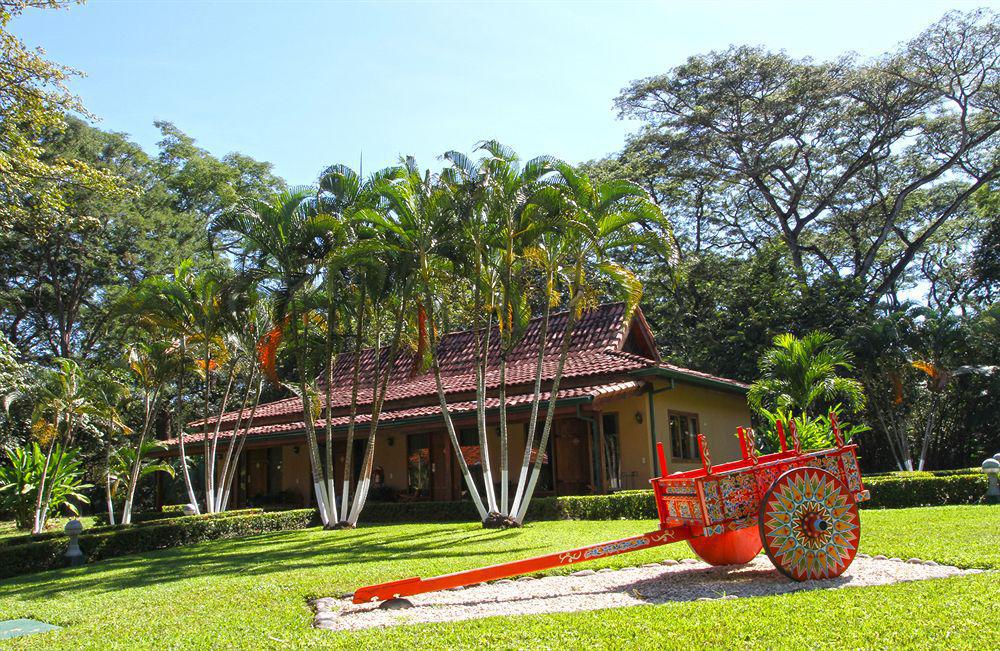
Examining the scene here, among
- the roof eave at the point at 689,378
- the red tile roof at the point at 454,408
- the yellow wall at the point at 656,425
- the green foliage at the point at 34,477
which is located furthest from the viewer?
the green foliage at the point at 34,477

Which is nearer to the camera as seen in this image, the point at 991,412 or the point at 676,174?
the point at 991,412

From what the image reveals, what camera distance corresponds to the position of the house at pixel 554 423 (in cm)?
1909

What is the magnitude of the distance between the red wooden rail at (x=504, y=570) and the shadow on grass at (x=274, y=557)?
1.96 metres

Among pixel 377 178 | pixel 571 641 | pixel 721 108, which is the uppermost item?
pixel 721 108

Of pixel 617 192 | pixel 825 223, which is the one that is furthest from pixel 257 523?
pixel 825 223

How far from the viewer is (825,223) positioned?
1474 inches

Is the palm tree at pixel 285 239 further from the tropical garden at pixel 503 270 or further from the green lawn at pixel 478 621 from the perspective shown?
the green lawn at pixel 478 621

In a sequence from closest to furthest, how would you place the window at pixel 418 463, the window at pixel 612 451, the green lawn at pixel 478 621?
1. the green lawn at pixel 478 621
2. the window at pixel 612 451
3. the window at pixel 418 463

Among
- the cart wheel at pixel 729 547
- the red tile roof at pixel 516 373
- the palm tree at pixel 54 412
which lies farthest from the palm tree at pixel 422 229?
the palm tree at pixel 54 412

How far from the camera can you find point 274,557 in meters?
11.9

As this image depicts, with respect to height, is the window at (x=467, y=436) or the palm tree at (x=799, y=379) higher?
the palm tree at (x=799, y=379)

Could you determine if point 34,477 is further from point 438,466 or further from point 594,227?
point 594,227

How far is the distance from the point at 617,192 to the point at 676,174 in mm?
22949

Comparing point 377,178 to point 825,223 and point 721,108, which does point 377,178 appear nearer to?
point 721,108
